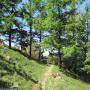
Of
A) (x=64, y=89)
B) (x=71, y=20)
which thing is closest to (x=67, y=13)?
(x=71, y=20)

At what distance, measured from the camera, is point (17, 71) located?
38.4 metres

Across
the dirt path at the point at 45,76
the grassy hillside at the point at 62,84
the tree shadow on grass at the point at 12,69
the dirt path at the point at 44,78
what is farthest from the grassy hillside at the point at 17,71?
the grassy hillside at the point at 62,84

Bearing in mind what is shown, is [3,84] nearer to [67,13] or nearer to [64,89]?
[64,89]

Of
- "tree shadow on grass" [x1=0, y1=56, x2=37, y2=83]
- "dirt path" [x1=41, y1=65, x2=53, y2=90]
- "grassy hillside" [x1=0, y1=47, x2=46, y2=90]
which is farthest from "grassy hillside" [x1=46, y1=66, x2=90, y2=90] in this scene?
"tree shadow on grass" [x1=0, y1=56, x2=37, y2=83]

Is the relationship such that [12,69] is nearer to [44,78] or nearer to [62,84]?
[44,78]

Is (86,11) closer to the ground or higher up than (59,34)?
higher up

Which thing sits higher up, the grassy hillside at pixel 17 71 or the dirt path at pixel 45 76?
the grassy hillside at pixel 17 71

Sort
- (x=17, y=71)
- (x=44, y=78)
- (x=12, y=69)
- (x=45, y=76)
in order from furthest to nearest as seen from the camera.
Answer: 1. (x=45, y=76)
2. (x=44, y=78)
3. (x=17, y=71)
4. (x=12, y=69)

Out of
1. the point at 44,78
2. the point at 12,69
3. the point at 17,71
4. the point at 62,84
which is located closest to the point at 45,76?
the point at 44,78

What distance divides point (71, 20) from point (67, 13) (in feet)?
4.61

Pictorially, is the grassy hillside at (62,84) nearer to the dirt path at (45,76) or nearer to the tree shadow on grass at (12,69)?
the dirt path at (45,76)

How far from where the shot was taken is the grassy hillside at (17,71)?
3434 cm

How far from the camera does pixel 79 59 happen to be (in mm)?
54156

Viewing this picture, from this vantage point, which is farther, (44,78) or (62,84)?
(44,78)
